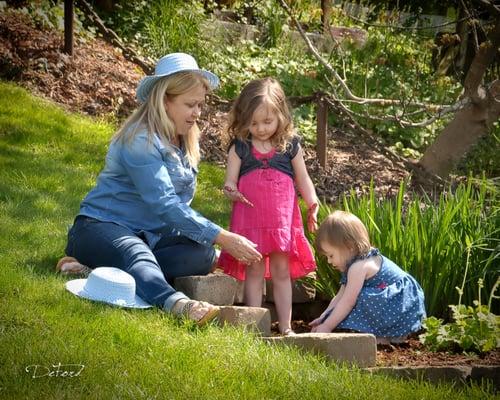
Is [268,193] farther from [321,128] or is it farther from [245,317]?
[321,128]

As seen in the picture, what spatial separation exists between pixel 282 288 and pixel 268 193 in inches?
20.9

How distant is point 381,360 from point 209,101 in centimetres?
430

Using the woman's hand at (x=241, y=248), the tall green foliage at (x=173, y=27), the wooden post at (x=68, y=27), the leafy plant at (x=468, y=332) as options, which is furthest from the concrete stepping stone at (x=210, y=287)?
the tall green foliage at (x=173, y=27)

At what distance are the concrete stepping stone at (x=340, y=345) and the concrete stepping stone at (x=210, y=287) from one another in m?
0.53

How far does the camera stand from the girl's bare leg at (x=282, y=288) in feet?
17.0

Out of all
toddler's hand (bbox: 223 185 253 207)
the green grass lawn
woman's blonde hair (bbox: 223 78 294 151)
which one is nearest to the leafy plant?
the green grass lawn

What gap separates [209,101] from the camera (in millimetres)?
8594

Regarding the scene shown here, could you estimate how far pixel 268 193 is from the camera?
5191 mm

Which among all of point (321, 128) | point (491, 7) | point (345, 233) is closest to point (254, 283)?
point (345, 233)

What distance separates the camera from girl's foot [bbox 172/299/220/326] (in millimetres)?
4332

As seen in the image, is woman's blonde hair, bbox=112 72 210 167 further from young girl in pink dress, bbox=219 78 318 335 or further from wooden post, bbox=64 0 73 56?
wooden post, bbox=64 0 73 56

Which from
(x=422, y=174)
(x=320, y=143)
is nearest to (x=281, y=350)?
(x=422, y=174)

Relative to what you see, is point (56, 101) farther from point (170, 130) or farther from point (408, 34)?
point (408, 34)

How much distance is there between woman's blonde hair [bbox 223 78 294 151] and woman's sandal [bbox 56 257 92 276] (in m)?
1.12
